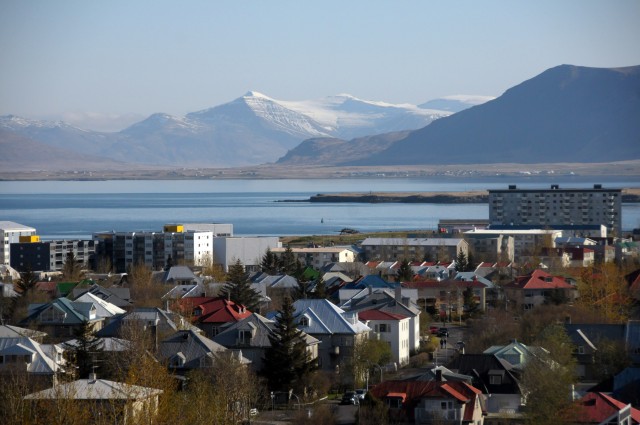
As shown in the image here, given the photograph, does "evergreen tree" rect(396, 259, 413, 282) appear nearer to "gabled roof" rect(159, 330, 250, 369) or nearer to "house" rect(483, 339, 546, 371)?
"house" rect(483, 339, 546, 371)

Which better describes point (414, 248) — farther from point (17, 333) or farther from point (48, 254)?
point (17, 333)

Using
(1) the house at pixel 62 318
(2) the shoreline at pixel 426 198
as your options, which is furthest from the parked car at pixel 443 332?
(2) the shoreline at pixel 426 198

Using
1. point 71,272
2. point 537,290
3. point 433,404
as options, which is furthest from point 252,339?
point 71,272

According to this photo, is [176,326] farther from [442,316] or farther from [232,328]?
[442,316]

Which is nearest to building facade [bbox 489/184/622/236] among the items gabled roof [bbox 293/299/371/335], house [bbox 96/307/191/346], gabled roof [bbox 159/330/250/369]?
gabled roof [bbox 293/299/371/335]

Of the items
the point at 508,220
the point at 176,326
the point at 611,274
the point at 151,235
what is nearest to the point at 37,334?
the point at 176,326
